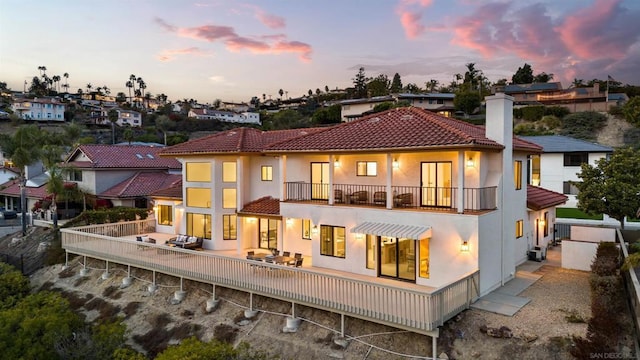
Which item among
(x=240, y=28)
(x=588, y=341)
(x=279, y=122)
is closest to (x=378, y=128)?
(x=588, y=341)

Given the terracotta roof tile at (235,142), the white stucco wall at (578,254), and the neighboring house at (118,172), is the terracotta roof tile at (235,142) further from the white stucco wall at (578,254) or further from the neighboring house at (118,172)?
A: the white stucco wall at (578,254)

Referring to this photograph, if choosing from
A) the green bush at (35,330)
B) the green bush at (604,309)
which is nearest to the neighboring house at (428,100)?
the green bush at (604,309)

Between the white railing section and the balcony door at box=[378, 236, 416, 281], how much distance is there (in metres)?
2.75

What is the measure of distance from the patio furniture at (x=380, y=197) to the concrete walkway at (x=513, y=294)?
5591 millimetres

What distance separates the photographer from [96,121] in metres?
119

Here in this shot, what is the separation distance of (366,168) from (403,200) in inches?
100

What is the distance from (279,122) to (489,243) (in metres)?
84.9

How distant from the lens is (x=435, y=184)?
56.1ft

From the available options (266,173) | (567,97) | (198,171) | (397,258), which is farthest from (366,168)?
(567,97)

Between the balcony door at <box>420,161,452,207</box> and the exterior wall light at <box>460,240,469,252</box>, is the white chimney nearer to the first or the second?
the balcony door at <box>420,161,452,207</box>

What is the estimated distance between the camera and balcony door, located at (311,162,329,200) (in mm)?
20547

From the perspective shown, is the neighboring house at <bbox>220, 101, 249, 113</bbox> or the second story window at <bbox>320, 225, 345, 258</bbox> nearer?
the second story window at <bbox>320, 225, 345, 258</bbox>

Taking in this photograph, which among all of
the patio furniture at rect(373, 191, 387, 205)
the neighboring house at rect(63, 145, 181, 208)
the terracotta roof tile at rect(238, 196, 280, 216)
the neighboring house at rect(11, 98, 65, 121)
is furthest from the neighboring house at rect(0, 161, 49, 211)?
the neighboring house at rect(11, 98, 65, 121)

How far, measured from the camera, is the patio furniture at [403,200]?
57.4ft
